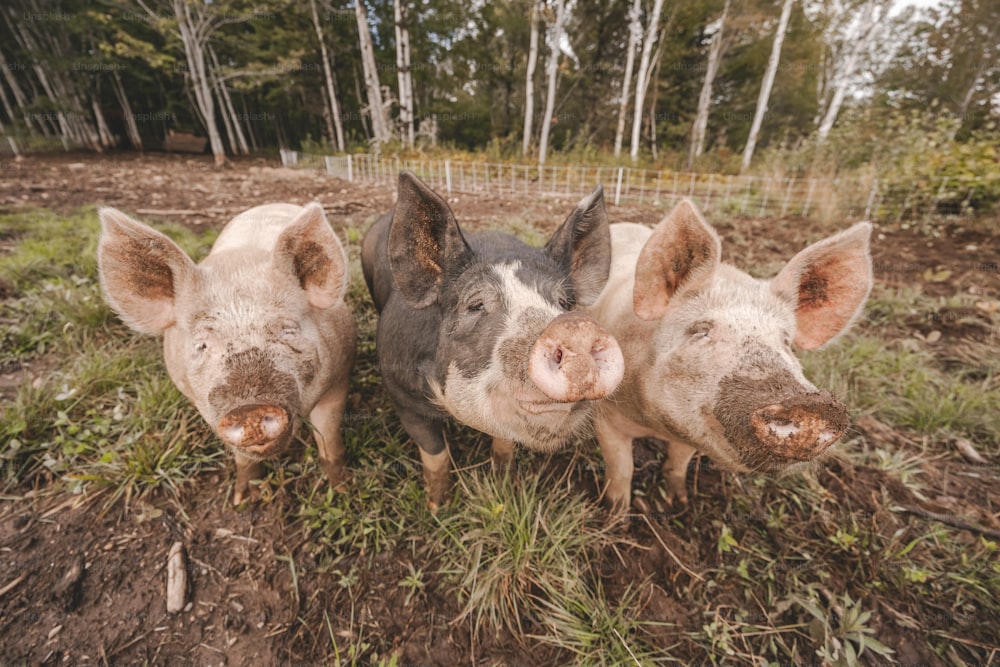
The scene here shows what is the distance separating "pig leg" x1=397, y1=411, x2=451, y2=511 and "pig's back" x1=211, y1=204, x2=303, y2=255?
1337mm

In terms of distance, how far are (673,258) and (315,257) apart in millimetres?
1898

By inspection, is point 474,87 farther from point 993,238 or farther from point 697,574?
point 697,574

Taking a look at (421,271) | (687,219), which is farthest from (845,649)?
(421,271)

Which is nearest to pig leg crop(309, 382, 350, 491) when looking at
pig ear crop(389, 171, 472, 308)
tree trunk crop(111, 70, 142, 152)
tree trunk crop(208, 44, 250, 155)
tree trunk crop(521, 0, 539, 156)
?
pig ear crop(389, 171, 472, 308)

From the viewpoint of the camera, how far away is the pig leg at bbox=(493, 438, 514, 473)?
2.59 meters

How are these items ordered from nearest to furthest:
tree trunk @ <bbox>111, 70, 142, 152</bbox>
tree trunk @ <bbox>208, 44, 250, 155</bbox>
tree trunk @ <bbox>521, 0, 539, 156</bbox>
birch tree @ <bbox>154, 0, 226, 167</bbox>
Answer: tree trunk @ <bbox>521, 0, 539, 156</bbox> → birch tree @ <bbox>154, 0, 226, 167</bbox> → tree trunk @ <bbox>208, 44, 250, 155</bbox> → tree trunk @ <bbox>111, 70, 142, 152</bbox>

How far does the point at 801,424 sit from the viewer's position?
4.46ft

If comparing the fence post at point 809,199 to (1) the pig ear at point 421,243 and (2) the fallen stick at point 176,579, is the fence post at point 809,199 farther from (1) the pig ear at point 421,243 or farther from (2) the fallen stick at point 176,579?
(2) the fallen stick at point 176,579

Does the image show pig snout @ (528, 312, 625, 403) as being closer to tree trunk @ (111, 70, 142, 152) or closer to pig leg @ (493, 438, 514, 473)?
pig leg @ (493, 438, 514, 473)

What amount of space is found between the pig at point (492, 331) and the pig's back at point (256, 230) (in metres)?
0.96

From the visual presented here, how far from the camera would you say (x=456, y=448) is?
2912 millimetres

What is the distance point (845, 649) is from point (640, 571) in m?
0.91

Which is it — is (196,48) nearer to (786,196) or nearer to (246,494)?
(246,494)

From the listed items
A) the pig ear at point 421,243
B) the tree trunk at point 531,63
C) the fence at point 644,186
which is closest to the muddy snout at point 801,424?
the pig ear at point 421,243
